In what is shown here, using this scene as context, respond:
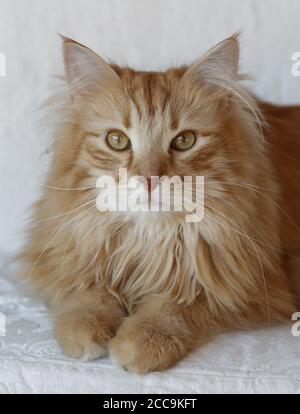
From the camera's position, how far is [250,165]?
1678mm

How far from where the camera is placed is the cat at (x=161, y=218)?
62.6 inches

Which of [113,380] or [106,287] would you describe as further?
[106,287]

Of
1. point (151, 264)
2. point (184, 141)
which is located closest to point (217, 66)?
point (184, 141)

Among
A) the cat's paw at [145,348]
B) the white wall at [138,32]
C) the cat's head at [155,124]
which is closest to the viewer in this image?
the cat's paw at [145,348]

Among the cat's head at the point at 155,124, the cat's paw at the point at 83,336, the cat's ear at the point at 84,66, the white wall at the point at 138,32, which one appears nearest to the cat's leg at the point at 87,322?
the cat's paw at the point at 83,336

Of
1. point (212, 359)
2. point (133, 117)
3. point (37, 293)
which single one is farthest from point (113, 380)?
point (133, 117)

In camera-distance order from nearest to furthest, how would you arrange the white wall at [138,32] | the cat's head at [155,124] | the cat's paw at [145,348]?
the cat's paw at [145,348] < the cat's head at [155,124] < the white wall at [138,32]

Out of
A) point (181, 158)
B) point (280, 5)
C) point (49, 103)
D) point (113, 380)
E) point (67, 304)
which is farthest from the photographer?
point (280, 5)

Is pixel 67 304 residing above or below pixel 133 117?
below

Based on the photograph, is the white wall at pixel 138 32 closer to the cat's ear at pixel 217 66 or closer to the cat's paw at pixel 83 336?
the cat's ear at pixel 217 66

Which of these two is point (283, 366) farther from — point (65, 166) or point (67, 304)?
→ point (65, 166)

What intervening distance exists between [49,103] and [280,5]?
3.07ft

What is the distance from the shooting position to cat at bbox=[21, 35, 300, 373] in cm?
159

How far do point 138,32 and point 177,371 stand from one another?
1.23 metres
